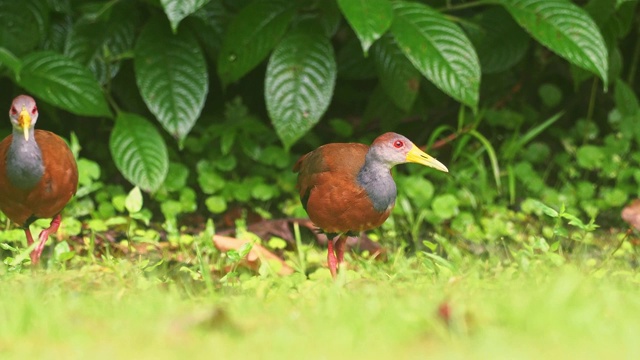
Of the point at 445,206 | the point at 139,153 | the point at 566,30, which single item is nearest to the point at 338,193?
the point at 445,206

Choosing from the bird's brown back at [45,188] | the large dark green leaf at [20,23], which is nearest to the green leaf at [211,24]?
the large dark green leaf at [20,23]

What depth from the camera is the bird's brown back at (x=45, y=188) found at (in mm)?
4008

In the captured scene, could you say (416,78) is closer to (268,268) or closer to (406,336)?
(268,268)

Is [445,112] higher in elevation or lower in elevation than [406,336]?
lower

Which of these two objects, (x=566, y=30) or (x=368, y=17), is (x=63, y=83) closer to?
(x=368, y=17)

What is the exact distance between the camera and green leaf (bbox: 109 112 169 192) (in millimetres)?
4953

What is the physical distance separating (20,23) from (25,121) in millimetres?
1613

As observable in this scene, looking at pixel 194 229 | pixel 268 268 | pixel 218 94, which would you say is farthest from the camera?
pixel 218 94

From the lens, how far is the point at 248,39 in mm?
5086

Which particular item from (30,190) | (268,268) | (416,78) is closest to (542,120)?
(416,78)

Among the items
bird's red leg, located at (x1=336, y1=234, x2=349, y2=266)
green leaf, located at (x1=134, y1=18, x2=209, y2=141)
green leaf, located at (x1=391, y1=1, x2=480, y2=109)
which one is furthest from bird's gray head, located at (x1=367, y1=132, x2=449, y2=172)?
green leaf, located at (x1=134, y1=18, x2=209, y2=141)

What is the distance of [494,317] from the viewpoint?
9.10ft

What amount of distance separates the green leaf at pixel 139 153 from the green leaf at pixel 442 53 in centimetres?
133

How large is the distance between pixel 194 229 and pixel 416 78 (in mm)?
1415
